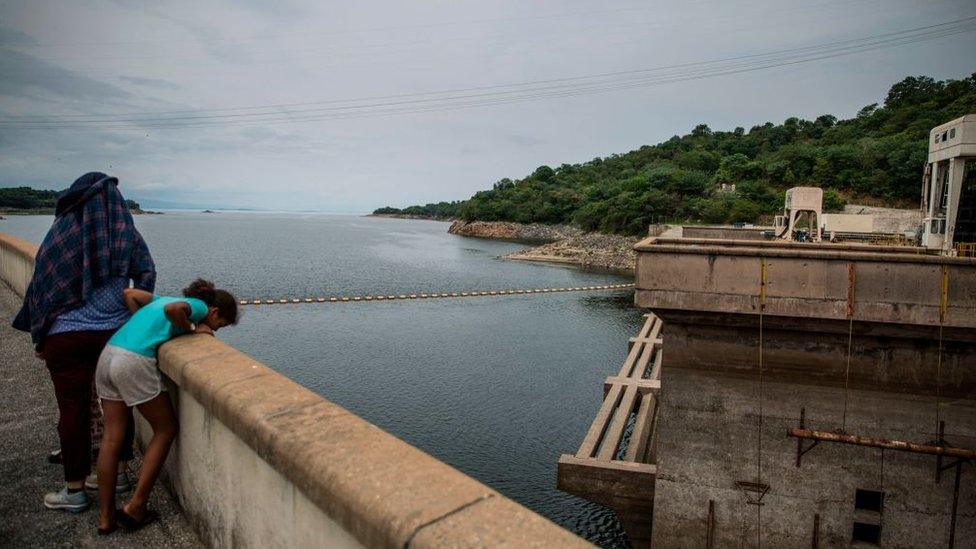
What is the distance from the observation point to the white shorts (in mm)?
2932

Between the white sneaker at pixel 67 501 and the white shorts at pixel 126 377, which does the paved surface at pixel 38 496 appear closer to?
the white sneaker at pixel 67 501

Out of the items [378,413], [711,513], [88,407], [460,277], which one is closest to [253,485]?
[88,407]

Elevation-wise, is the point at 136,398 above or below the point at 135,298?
below

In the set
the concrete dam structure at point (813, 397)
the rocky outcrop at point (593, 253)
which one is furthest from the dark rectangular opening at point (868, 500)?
the rocky outcrop at point (593, 253)

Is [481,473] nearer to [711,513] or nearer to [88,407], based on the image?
[711,513]

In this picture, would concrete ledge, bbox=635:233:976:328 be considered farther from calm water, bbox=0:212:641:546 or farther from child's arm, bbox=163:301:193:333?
child's arm, bbox=163:301:193:333

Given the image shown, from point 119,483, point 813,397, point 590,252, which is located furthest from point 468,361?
point 590,252

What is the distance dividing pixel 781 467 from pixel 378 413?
1213cm

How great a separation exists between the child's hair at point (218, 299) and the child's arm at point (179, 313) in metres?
0.19

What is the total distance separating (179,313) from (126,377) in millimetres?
400

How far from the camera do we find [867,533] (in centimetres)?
866

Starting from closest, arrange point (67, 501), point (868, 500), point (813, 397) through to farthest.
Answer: point (67, 501) < point (868, 500) < point (813, 397)

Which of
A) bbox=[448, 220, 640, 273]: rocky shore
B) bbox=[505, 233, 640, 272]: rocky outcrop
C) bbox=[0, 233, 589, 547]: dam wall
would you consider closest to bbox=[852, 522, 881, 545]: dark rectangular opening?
bbox=[0, 233, 589, 547]: dam wall

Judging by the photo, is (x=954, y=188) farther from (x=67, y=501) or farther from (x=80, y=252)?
(x=67, y=501)
